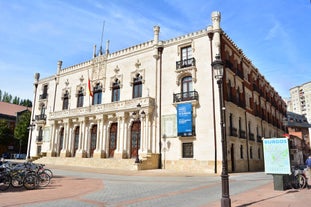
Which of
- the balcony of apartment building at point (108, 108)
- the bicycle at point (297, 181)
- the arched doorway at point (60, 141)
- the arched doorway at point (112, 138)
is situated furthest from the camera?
the arched doorway at point (60, 141)

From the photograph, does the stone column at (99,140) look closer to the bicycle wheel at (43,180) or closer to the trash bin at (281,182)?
the bicycle wheel at (43,180)

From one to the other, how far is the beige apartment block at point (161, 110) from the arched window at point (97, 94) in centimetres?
14

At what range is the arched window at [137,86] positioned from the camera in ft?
97.0

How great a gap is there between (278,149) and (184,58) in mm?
17626

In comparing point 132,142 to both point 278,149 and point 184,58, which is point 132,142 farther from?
point 278,149

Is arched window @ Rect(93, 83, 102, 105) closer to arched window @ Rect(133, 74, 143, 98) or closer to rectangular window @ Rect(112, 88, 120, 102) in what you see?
rectangular window @ Rect(112, 88, 120, 102)

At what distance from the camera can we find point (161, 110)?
26656 mm

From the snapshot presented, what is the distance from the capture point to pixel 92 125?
Result: 31.9m

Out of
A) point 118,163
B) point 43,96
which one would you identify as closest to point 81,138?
point 118,163

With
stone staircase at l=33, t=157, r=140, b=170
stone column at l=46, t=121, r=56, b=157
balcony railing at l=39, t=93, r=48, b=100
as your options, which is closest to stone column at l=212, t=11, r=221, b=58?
stone staircase at l=33, t=157, r=140, b=170

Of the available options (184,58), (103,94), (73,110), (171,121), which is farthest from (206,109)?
(73,110)

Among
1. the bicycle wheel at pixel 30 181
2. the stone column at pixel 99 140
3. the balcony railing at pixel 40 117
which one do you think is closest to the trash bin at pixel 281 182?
the bicycle wheel at pixel 30 181

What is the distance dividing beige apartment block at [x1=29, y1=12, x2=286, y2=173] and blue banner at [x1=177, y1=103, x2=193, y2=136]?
0.33 ft

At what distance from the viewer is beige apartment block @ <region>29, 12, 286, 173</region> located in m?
24.1
